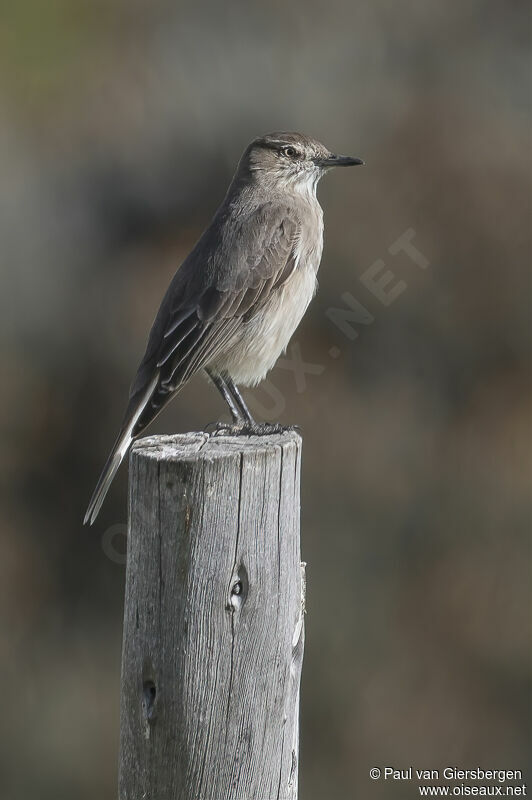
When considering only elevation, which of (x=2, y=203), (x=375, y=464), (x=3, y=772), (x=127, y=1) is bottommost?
(x=3, y=772)

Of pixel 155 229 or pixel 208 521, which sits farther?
pixel 155 229

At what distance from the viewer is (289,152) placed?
6.28 m

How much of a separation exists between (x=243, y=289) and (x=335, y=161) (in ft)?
3.35

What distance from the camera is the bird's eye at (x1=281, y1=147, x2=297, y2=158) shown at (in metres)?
6.27

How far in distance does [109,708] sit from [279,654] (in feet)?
19.3

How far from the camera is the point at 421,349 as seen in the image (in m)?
9.73

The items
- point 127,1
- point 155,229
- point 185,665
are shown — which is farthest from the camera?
point 127,1

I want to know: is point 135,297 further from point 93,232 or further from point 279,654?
point 279,654

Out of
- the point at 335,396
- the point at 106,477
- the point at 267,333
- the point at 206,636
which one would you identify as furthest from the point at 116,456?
the point at 335,396

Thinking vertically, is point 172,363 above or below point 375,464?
above

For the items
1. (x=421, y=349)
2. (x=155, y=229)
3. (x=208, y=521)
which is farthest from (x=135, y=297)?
(x=208, y=521)

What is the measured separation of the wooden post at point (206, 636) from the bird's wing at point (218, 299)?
5.15 feet

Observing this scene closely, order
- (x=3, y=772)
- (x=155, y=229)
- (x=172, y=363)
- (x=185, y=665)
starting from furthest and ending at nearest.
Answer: (x=155, y=229) < (x=3, y=772) < (x=172, y=363) < (x=185, y=665)

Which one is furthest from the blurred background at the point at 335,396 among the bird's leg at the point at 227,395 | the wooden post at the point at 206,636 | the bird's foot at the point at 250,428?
the wooden post at the point at 206,636
